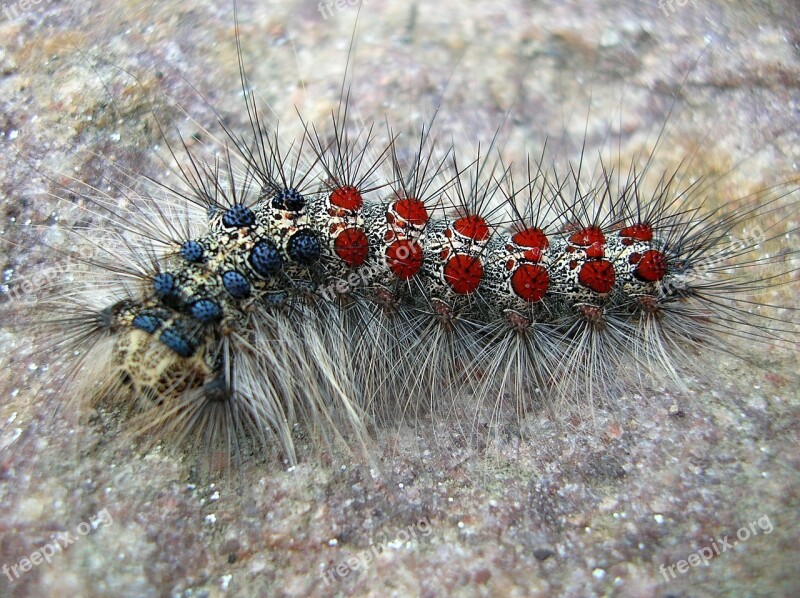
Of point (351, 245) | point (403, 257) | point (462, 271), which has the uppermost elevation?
point (351, 245)

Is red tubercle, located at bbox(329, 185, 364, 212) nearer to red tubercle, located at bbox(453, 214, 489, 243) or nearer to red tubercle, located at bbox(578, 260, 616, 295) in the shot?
red tubercle, located at bbox(453, 214, 489, 243)

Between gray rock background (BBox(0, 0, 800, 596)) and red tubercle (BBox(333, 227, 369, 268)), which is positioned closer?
gray rock background (BBox(0, 0, 800, 596))

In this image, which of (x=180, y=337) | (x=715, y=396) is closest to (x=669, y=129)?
(x=715, y=396)

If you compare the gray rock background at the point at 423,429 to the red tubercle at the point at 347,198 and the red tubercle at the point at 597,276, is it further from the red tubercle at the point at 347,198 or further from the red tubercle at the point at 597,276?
the red tubercle at the point at 347,198
